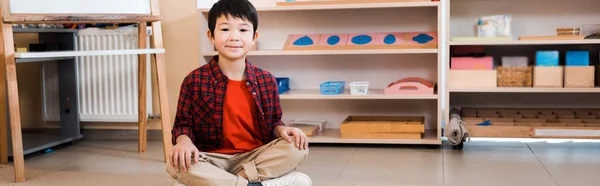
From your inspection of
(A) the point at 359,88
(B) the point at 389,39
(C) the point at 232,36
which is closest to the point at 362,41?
(B) the point at 389,39

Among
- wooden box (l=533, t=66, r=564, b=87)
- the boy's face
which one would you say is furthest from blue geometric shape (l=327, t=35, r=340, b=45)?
the boy's face

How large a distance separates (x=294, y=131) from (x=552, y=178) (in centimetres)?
111

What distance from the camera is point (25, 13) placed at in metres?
2.53

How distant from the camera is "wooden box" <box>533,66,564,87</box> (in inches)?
121

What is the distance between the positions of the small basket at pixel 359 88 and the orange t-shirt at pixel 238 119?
125 centimetres

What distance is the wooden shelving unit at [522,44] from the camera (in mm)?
3121

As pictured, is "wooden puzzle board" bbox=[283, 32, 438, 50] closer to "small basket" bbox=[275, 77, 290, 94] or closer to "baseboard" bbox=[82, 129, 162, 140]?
"small basket" bbox=[275, 77, 290, 94]

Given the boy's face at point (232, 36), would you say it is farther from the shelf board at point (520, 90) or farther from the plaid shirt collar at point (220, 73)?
the shelf board at point (520, 90)

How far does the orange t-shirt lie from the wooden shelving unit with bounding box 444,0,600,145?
4.51 feet

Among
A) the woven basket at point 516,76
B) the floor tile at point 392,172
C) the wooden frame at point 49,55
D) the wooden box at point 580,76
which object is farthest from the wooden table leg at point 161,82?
the wooden box at point 580,76

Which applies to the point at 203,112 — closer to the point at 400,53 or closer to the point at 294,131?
the point at 294,131

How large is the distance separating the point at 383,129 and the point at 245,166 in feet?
4.57

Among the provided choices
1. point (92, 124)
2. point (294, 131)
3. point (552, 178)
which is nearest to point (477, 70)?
point (552, 178)

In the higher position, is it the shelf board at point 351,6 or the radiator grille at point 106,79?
the shelf board at point 351,6
